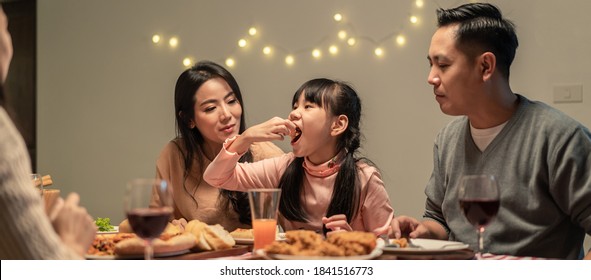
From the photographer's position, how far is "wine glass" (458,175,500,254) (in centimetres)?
133

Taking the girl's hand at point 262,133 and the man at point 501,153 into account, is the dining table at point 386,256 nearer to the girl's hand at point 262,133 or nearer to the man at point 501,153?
the man at point 501,153

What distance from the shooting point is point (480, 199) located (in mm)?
1331

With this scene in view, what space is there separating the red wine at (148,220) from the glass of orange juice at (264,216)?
0.32 metres

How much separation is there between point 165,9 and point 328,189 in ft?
7.83

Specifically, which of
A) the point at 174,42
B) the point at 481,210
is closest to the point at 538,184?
the point at 481,210

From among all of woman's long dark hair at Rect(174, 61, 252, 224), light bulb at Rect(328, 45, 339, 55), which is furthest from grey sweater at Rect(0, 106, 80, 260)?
light bulb at Rect(328, 45, 339, 55)

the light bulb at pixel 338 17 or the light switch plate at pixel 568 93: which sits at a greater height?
the light bulb at pixel 338 17

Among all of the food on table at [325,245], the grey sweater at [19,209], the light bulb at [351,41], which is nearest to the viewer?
the grey sweater at [19,209]

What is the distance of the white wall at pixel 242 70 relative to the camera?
10.6 feet

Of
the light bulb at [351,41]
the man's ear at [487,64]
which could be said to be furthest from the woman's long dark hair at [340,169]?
the light bulb at [351,41]
